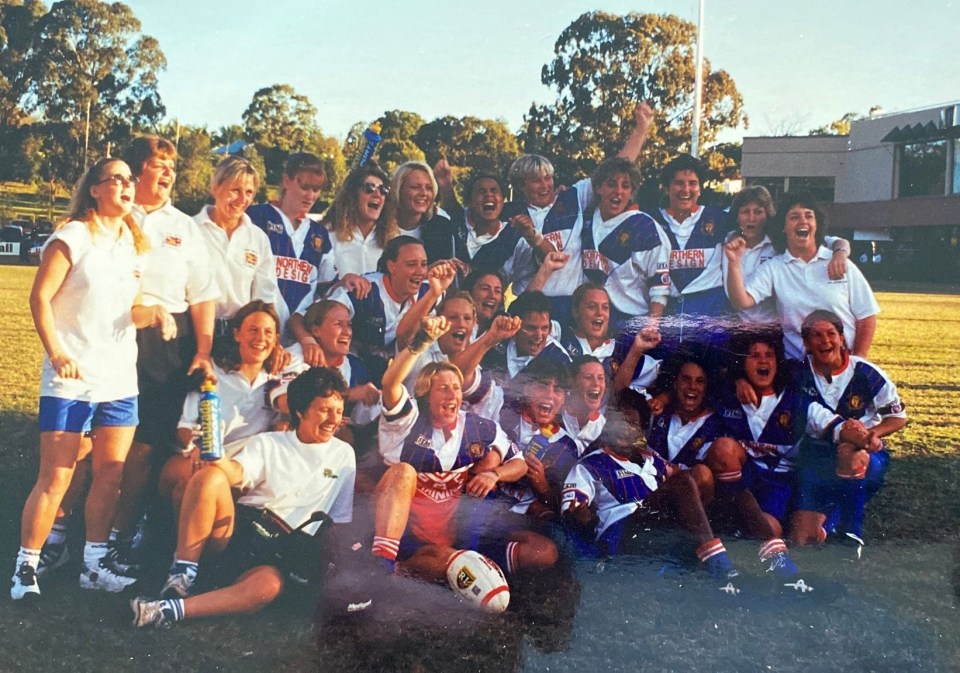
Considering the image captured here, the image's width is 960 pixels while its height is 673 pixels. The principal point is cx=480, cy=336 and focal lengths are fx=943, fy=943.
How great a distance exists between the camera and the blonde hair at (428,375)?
3.60 meters

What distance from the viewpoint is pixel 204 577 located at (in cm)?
345

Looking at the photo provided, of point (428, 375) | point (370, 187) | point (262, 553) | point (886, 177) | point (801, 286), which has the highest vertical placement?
point (886, 177)

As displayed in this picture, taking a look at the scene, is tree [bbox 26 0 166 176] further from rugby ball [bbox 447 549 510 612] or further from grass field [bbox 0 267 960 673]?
rugby ball [bbox 447 549 510 612]

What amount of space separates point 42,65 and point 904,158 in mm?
3459

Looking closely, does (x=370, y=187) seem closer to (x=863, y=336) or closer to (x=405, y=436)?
(x=405, y=436)

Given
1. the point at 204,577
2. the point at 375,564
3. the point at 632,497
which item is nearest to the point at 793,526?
the point at 632,497

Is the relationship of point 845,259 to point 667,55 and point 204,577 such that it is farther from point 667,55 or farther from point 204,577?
point 204,577

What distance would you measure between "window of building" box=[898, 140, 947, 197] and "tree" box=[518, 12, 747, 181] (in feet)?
2.60

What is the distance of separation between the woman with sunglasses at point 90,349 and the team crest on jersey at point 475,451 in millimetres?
1197

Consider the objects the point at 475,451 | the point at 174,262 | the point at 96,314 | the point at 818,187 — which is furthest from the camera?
the point at 818,187

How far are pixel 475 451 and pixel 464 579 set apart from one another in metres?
0.48

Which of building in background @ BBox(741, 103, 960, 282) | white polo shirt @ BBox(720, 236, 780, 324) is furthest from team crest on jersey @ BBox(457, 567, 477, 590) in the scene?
building in background @ BBox(741, 103, 960, 282)

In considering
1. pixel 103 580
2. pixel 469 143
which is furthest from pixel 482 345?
pixel 103 580

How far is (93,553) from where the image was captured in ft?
11.4
